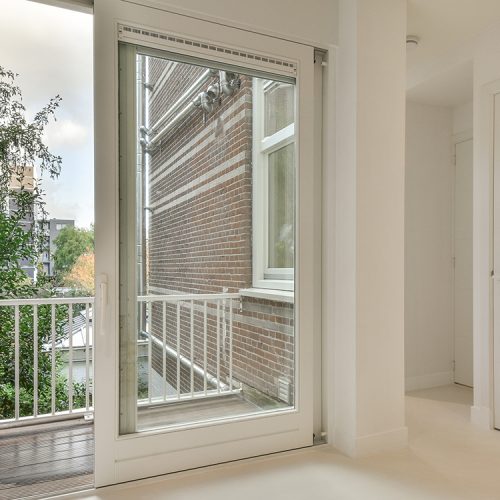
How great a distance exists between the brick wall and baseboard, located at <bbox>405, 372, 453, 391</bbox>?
181cm

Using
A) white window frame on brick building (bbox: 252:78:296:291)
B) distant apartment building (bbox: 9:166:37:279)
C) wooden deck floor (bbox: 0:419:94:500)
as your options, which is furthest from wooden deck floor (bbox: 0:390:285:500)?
distant apartment building (bbox: 9:166:37:279)

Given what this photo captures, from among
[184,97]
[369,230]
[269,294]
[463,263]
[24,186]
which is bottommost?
[269,294]

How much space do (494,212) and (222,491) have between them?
236cm

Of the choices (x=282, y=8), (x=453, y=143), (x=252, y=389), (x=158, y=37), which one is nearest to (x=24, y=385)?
(x=252, y=389)

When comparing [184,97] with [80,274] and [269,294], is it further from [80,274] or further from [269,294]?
[80,274]

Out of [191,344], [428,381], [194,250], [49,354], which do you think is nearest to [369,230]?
[194,250]

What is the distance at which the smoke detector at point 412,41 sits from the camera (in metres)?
3.08

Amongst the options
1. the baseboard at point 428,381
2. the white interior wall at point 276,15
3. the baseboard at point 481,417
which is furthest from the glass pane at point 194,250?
the baseboard at point 428,381

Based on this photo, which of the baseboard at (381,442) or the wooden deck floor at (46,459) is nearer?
the wooden deck floor at (46,459)

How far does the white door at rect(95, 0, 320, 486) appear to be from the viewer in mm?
2027

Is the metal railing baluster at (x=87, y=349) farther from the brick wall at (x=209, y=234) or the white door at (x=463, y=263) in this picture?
the white door at (x=463, y=263)

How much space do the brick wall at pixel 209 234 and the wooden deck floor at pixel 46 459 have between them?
0.71 meters

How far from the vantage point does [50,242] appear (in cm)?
333

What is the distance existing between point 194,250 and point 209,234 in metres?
0.13
